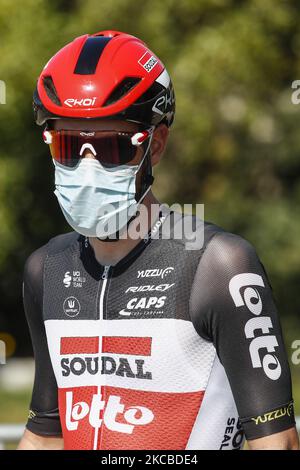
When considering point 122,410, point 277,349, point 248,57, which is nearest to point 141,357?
point 122,410

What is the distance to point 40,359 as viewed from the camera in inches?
160

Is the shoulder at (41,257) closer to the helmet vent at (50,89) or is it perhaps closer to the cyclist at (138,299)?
the cyclist at (138,299)

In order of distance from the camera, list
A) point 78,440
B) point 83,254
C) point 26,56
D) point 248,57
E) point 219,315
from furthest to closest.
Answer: point 248,57
point 26,56
point 83,254
point 78,440
point 219,315

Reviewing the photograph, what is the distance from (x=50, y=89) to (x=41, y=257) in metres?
0.72

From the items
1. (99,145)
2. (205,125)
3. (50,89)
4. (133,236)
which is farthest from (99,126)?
(205,125)

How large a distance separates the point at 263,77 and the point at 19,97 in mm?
6050

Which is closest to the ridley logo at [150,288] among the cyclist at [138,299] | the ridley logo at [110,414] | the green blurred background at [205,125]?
the cyclist at [138,299]

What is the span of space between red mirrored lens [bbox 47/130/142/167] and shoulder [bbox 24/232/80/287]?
509 mm

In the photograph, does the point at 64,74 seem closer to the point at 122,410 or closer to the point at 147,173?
the point at 147,173

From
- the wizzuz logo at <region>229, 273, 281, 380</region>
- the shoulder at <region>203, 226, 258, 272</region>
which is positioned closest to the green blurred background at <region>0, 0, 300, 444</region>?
the shoulder at <region>203, 226, 258, 272</region>

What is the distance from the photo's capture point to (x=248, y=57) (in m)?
22.5

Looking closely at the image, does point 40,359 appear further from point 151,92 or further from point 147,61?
point 147,61

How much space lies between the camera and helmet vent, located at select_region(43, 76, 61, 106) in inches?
148

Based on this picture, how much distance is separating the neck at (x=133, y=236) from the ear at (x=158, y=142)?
15cm
